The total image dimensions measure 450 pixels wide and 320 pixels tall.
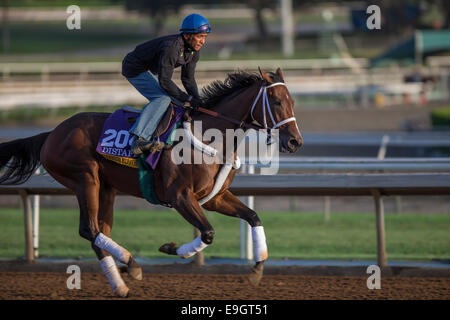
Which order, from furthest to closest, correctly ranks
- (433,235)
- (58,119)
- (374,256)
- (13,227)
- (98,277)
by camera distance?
1. (58,119)
2. (13,227)
3. (433,235)
4. (374,256)
5. (98,277)

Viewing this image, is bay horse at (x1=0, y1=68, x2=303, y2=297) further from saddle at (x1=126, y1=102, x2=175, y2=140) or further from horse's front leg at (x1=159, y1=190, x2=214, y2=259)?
saddle at (x1=126, y1=102, x2=175, y2=140)

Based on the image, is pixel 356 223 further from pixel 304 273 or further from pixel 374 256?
pixel 304 273

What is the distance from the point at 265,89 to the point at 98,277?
87.4 inches

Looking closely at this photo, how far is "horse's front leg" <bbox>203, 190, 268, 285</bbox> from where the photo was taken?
18.0 ft

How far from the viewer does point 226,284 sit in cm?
612

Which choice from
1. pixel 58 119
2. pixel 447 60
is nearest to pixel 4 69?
pixel 58 119

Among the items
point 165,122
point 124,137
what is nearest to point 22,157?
point 124,137

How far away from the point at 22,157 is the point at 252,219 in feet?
6.46

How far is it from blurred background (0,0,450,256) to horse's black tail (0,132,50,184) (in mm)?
3730

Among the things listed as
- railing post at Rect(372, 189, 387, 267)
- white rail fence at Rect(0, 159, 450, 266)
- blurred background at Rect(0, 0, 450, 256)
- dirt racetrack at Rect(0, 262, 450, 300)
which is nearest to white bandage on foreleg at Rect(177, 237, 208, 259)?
dirt racetrack at Rect(0, 262, 450, 300)

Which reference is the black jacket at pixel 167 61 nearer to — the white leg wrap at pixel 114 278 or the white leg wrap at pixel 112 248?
the white leg wrap at pixel 112 248

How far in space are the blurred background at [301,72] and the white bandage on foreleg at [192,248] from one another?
317cm

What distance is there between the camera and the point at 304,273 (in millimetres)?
6539
